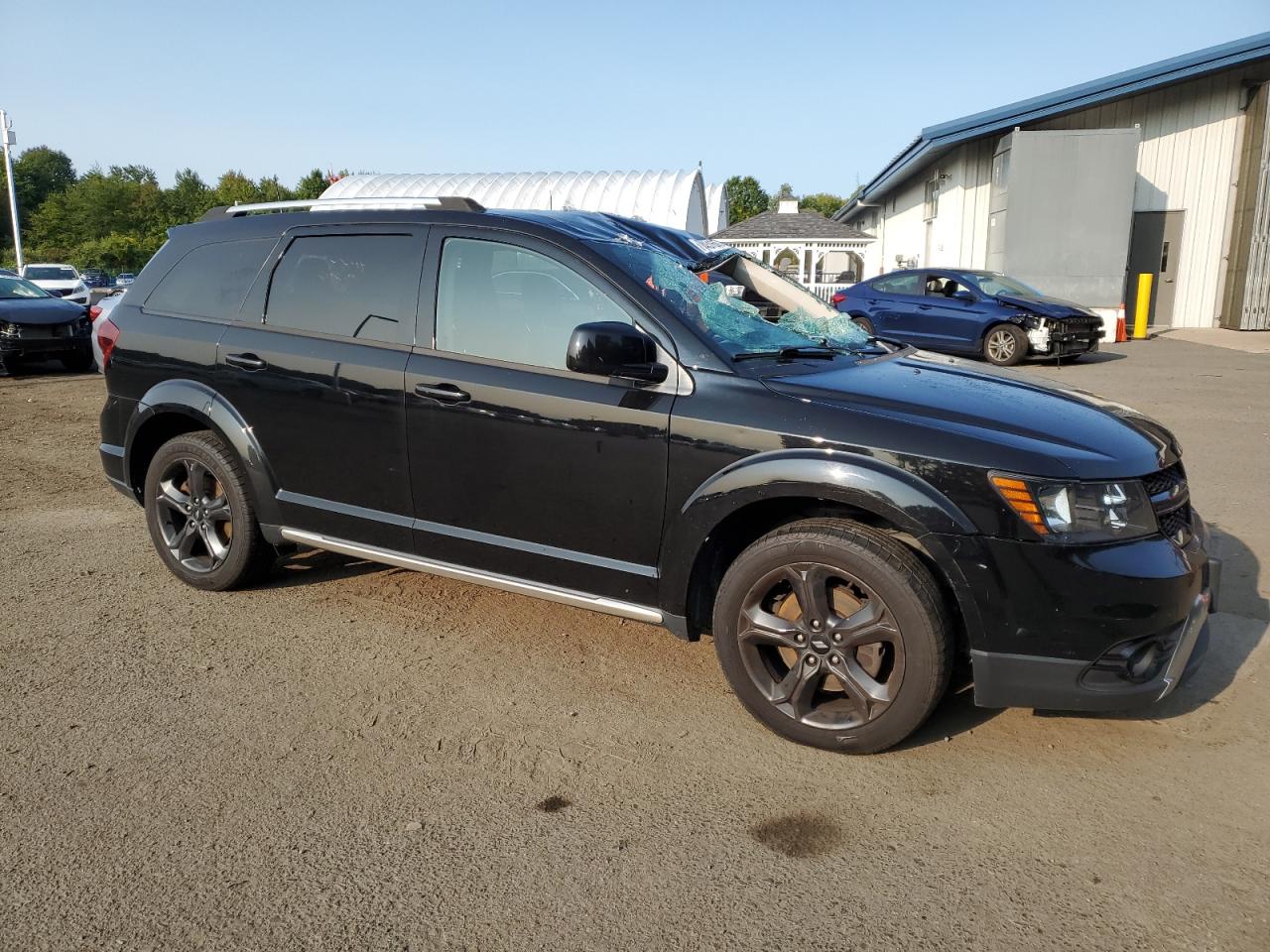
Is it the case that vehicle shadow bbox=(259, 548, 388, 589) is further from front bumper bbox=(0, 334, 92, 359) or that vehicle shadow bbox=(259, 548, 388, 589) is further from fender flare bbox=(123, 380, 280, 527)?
front bumper bbox=(0, 334, 92, 359)

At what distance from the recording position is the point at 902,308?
15656mm

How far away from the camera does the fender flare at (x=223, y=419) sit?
14.1 ft

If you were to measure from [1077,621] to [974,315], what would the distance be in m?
12.8

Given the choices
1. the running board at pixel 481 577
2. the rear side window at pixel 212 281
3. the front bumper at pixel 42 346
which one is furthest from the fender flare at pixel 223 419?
the front bumper at pixel 42 346

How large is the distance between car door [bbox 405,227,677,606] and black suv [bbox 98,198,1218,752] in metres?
0.01

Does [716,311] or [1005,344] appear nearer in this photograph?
[716,311]

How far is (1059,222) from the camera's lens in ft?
68.8

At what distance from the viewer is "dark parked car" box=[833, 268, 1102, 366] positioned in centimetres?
1435

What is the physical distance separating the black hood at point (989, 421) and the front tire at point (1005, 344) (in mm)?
11551

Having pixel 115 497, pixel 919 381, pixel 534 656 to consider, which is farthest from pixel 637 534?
pixel 115 497

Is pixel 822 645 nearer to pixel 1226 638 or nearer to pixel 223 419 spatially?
pixel 1226 638

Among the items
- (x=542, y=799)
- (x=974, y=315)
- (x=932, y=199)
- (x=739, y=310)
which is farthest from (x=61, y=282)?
(x=542, y=799)

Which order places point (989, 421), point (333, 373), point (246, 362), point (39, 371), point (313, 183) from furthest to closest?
1. point (313, 183)
2. point (39, 371)
3. point (246, 362)
4. point (333, 373)
5. point (989, 421)

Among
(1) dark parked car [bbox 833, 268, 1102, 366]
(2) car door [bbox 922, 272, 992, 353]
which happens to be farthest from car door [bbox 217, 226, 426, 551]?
(2) car door [bbox 922, 272, 992, 353]
